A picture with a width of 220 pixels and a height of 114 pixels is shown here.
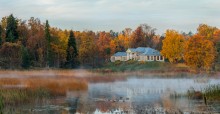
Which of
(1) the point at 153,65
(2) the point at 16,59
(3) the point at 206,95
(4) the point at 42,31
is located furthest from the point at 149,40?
(3) the point at 206,95

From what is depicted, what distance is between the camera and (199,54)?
261 feet

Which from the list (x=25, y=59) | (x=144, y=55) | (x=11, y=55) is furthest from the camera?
(x=144, y=55)

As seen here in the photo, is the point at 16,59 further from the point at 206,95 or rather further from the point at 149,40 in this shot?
the point at 149,40

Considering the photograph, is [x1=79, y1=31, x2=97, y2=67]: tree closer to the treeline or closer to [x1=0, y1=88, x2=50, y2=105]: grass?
the treeline

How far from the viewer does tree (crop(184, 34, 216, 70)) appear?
79062mm

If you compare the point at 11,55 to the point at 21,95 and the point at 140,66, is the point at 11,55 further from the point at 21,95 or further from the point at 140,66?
the point at 21,95

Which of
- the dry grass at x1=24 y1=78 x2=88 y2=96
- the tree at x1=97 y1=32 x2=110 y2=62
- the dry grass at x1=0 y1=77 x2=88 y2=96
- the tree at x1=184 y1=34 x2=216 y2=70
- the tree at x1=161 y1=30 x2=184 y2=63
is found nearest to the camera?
the dry grass at x1=0 y1=77 x2=88 y2=96

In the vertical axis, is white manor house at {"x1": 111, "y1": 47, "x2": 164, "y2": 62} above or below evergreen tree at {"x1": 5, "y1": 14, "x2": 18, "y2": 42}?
below

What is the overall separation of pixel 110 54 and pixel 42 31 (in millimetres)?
33362

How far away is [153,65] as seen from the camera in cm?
9738

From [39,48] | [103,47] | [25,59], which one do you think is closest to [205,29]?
[103,47]

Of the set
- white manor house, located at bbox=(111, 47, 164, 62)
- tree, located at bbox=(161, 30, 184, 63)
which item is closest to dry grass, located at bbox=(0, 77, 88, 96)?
tree, located at bbox=(161, 30, 184, 63)

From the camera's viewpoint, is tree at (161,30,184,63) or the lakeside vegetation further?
tree at (161,30,184,63)

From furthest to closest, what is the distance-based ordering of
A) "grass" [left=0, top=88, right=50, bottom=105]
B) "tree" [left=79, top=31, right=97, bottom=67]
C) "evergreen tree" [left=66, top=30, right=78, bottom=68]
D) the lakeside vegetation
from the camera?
"tree" [left=79, top=31, right=97, bottom=67], the lakeside vegetation, "evergreen tree" [left=66, top=30, right=78, bottom=68], "grass" [left=0, top=88, right=50, bottom=105]
